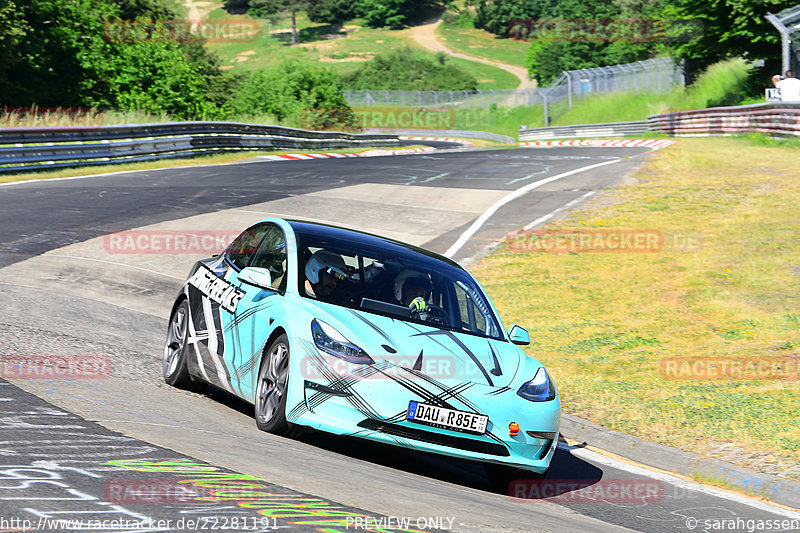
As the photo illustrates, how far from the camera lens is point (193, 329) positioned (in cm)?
850

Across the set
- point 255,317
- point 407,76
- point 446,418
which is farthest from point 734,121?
point 407,76

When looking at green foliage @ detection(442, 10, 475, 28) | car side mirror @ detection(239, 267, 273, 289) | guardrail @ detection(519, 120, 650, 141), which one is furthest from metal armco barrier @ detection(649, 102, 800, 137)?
green foliage @ detection(442, 10, 475, 28)

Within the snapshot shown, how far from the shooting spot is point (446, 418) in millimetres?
6559

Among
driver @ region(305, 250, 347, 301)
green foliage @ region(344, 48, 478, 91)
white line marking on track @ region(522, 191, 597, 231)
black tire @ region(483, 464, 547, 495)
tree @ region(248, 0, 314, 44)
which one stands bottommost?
black tire @ region(483, 464, 547, 495)

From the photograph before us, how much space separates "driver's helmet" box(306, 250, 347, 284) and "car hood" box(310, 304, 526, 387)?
0.51 m

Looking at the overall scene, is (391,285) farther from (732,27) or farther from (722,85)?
(722,85)

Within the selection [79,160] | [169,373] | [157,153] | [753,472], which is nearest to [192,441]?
[169,373]

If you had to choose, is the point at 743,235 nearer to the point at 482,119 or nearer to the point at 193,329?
the point at 193,329

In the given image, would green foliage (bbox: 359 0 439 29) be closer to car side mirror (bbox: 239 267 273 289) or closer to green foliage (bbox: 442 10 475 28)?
green foliage (bbox: 442 10 475 28)

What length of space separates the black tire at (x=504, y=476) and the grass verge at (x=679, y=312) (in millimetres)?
1860

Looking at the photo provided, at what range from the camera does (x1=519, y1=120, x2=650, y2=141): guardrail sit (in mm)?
52875

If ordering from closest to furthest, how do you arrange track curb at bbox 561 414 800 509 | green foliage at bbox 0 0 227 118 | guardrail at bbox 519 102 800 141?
1. track curb at bbox 561 414 800 509
2. guardrail at bbox 519 102 800 141
3. green foliage at bbox 0 0 227 118

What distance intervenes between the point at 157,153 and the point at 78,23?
14185mm

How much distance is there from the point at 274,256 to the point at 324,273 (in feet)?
1.99
